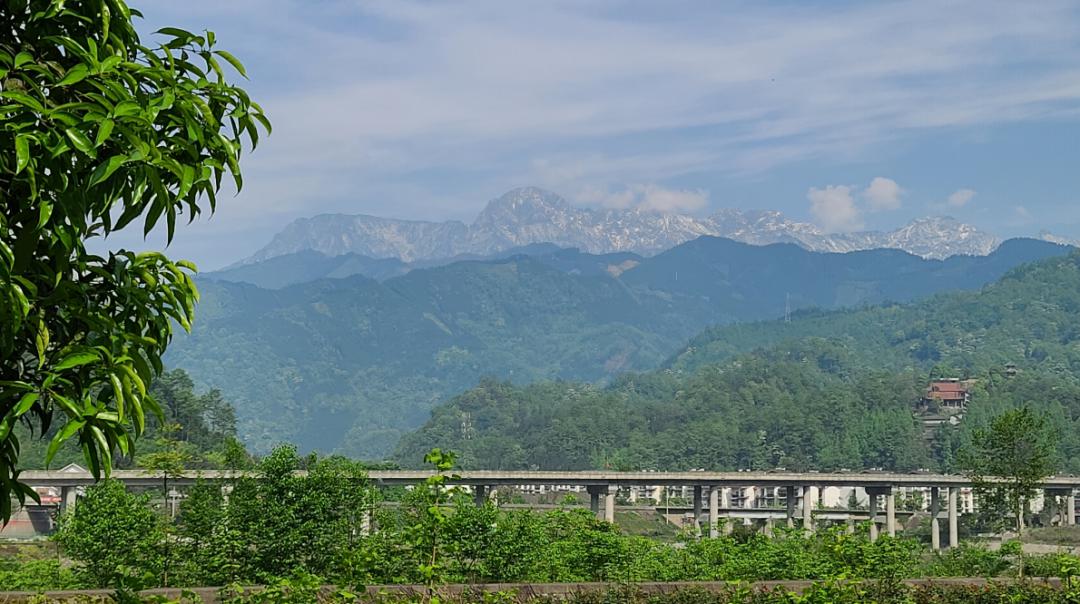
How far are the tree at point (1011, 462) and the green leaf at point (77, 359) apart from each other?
107 ft

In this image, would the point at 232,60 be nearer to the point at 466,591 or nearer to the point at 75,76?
the point at 75,76

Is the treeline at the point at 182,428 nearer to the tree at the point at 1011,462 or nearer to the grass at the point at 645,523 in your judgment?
the grass at the point at 645,523

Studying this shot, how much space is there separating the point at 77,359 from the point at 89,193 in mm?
716

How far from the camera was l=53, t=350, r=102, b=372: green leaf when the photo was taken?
4.95m

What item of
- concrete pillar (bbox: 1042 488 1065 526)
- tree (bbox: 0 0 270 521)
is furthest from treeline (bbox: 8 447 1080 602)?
concrete pillar (bbox: 1042 488 1065 526)

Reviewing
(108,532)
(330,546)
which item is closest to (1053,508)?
(330,546)

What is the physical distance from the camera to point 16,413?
15.8 ft

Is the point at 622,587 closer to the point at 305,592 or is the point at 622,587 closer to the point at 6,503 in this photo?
the point at 305,592

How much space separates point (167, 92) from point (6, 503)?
1.96 m

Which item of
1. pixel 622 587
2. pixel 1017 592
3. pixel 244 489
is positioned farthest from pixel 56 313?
pixel 244 489

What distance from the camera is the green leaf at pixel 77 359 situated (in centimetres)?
495

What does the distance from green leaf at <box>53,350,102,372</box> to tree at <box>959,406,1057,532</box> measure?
1290 inches

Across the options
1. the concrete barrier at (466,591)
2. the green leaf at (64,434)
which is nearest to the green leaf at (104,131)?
the green leaf at (64,434)

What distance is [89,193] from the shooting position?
5.16 m
